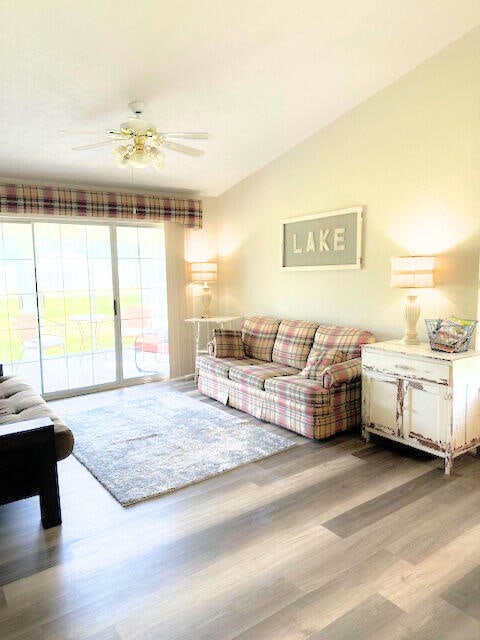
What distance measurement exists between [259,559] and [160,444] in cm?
152

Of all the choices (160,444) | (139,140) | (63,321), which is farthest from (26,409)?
(63,321)

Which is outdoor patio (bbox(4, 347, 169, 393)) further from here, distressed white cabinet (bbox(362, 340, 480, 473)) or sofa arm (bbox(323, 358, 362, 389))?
distressed white cabinet (bbox(362, 340, 480, 473))

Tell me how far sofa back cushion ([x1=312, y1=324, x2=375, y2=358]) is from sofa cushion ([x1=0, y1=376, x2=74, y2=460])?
2.43m

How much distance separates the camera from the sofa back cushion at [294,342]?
4.40 metres

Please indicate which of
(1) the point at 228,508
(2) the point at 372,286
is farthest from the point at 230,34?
(1) the point at 228,508

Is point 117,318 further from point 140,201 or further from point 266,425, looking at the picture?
point 266,425

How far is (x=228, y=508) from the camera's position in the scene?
2541mm

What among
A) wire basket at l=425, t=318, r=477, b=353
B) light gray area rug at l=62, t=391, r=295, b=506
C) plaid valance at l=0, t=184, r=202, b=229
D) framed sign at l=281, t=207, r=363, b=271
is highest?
plaid valance at l=0, t=184, r=202, b=229

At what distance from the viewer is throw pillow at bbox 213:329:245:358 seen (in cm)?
489

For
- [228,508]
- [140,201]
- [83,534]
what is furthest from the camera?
[140,201]

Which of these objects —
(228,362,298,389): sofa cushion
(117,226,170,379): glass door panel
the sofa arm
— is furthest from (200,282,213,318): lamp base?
the sofa arm

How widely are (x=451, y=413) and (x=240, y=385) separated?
1.93 m

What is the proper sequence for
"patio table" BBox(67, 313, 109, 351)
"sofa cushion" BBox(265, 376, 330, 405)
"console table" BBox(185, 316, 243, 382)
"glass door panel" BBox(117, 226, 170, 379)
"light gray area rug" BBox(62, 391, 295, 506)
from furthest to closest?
"console table" BBox(185, 316, 243, 382), "glass door panel" BBox(117, 226, 170, 379), "patio table" BBox(67, 313, 109, 351), "sofa cushion" BBox(265, 376, 330, 405), "light gray area rug" BBox(62, 391, 295, 506)

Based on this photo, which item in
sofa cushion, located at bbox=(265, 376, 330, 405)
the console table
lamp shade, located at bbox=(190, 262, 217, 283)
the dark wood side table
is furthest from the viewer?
lamp shade, located at bbox=(190, 262, 217, 283)
